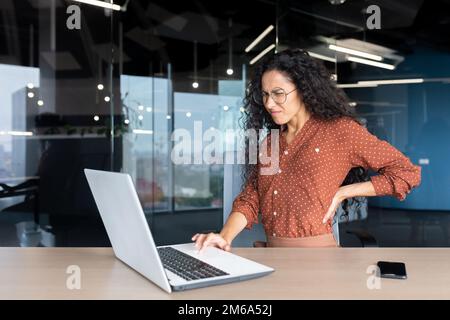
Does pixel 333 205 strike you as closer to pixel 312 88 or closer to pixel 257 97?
pixel 312 88

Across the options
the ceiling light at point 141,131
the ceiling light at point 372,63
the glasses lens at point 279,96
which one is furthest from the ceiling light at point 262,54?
the glasses lens at point 279,96

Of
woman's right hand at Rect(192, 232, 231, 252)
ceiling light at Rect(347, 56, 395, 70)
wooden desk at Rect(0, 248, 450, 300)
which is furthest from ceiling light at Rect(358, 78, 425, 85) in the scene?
woman's right hand at Rect(192, 232, 231, 252)

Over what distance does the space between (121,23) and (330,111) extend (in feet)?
11.6

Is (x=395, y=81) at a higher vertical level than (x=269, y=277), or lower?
higher

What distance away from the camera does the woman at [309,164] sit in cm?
176

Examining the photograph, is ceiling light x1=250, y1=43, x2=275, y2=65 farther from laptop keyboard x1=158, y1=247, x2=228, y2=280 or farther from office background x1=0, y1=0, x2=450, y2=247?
laptop keyboard x1=158, y1=247, x2=228, y2=280

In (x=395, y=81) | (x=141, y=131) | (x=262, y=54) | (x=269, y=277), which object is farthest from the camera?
(x=141, y=131)

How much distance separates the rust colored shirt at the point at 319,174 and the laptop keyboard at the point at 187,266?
59cm

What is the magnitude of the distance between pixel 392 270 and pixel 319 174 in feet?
2.20

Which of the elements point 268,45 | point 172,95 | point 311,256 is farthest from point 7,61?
point 311,256

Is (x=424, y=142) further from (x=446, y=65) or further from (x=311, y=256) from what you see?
(x=311, y=256)

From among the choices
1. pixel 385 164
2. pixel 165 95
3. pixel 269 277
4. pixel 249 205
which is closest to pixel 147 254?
pixel 269 277

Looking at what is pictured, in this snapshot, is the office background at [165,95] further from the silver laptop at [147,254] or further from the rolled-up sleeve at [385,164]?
the silver laptop at [147,254]

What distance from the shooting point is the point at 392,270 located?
1146 mm
